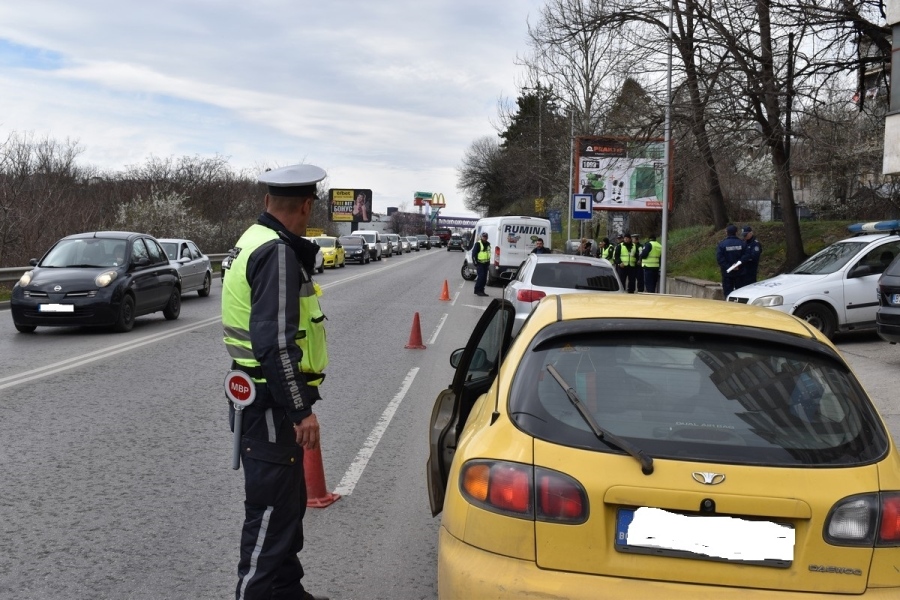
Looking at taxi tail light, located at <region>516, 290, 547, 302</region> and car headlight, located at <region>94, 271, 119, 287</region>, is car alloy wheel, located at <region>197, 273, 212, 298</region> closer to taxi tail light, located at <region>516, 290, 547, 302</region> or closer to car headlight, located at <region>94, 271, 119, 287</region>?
car headlight, located at <region>94, 271, 119, 287</region>

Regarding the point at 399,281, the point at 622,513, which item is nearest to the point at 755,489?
the point at 622,513

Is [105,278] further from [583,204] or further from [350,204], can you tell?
[350,204]

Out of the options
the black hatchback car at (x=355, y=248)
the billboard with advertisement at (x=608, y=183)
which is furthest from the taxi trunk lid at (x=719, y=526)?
the black hatchback car at (x=355, y=248)

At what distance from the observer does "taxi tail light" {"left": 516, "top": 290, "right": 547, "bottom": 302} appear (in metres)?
13.7

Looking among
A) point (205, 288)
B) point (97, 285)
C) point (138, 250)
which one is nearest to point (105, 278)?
point (97, 285)

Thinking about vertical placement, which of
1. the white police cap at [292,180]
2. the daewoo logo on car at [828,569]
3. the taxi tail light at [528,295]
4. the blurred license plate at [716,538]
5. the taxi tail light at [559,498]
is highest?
the white police cap at [292,180]

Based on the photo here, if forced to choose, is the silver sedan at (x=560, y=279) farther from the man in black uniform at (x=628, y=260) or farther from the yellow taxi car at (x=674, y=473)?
the man in black uniform at (x=628, y=260)

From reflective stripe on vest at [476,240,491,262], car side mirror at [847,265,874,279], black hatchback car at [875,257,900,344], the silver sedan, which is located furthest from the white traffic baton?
reflective stripe on vest at [476,240,491,262]

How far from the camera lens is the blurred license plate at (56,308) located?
46.0 ft

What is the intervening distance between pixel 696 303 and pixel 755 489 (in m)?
1.24

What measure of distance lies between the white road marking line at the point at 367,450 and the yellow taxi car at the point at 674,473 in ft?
9.60

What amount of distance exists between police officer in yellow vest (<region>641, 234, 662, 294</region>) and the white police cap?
21658 millimetres

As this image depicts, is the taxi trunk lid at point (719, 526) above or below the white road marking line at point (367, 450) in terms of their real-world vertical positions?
above


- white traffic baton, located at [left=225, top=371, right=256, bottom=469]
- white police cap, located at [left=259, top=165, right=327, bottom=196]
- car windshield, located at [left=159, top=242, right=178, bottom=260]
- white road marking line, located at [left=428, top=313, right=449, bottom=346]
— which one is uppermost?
white police cap, located at [left=259, top=165, right=327, bottom=196]
